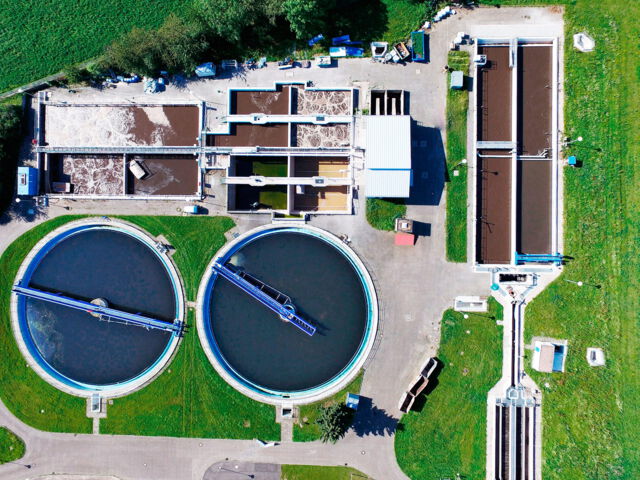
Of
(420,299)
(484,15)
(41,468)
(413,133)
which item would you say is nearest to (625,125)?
(484,15)

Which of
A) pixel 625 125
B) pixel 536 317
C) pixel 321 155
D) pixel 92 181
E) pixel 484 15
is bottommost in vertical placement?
pixel 536 317

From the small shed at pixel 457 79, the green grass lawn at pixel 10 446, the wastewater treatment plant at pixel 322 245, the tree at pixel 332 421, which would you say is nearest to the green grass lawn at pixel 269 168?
the wastewater treatment plant at pixel 322 245

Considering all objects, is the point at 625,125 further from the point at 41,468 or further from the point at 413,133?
the point at 41,468

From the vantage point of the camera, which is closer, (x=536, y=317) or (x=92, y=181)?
(x=536, y=317)

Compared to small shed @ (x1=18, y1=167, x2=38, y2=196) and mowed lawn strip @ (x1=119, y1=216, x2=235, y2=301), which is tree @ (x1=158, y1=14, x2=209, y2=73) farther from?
small shed @ (x1=18, y1=167, x2=38, y2=196)

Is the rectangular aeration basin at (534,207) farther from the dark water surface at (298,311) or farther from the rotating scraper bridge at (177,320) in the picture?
the rotating scraper bridge at (177,320)

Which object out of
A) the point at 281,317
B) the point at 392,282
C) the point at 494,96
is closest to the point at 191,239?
the point at 281,317

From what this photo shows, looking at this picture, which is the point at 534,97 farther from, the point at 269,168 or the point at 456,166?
the point at 269,168
